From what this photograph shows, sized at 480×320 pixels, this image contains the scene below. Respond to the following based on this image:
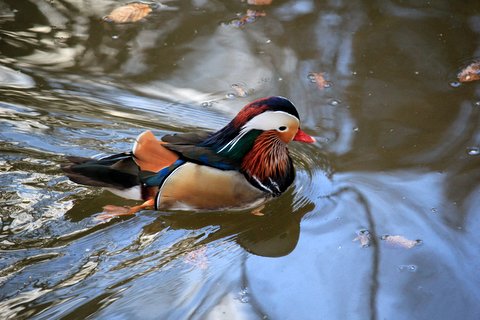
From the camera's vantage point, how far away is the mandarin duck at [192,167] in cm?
465

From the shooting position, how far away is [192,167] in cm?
467

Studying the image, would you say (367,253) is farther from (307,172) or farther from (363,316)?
(307,172)

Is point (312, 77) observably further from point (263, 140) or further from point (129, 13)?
point (129, 13)

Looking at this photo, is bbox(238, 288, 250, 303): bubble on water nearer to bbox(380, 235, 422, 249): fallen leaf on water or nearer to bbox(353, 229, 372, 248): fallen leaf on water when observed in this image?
bbox(353, 229, 372, 248): fallen leaf on water

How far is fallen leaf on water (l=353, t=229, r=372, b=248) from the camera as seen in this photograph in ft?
14.3

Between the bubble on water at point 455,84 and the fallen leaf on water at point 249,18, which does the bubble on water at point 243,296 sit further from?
the fallen leaf on water at point 249,18

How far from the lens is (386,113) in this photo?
5.59 meters

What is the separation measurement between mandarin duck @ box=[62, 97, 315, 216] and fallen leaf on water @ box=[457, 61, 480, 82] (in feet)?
6.47

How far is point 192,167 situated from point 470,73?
9.35 ft

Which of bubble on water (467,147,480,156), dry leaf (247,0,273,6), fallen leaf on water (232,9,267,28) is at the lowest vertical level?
bubble on water (467,147,480,156)

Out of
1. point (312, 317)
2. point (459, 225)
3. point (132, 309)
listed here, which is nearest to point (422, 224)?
point (459, 225)

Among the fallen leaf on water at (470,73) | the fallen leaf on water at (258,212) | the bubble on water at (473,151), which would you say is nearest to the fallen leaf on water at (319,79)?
the fallen leaf on water at (470,73)

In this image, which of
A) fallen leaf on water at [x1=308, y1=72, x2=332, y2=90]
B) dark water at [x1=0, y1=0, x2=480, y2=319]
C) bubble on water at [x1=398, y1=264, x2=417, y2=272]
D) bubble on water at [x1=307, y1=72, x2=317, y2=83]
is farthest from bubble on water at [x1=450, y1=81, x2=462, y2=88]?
bubble on water at [x1=398, y1=264, x2=417, y2=272]

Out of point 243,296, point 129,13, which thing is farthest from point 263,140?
point 129,13
